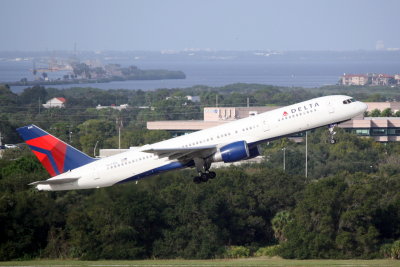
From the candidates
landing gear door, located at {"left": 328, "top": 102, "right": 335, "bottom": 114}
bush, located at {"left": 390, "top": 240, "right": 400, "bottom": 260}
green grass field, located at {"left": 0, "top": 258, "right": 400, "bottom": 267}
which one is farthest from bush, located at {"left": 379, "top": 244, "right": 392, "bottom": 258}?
landing gear door, located at {"left": 328, "top": 102, "right": 335, "bottom": 114}

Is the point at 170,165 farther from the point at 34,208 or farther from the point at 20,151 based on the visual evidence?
the point at 20,151

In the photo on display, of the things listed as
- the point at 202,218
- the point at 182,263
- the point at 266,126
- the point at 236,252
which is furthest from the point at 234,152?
the point at 202,218

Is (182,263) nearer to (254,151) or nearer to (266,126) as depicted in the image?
(254,151)

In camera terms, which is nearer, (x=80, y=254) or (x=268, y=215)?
(x=80, y=254)

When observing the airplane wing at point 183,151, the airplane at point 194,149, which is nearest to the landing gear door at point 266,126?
the airplane at point 194,149

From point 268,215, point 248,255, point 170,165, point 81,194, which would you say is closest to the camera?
point 170,165

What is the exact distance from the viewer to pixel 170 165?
63500 millimetres

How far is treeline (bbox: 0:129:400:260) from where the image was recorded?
77125 millimetres

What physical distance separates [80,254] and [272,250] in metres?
18.1

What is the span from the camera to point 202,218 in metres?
86.5

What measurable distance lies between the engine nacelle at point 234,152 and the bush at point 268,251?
23.9 m

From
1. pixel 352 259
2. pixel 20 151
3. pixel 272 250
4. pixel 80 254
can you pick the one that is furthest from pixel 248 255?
pixel 20 151

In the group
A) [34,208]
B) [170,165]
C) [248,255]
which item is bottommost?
[248,255]

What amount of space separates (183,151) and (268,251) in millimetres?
26087
